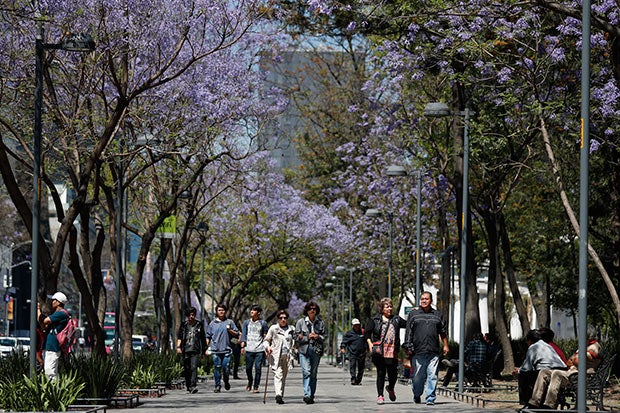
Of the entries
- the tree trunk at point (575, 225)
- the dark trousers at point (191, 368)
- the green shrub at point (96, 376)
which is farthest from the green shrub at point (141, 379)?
the tree trunk at point (575, 225)

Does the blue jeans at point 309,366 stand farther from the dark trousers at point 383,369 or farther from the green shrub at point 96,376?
the green shrub at point 96,376

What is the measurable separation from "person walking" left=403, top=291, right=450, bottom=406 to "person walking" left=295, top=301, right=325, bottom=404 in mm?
1766

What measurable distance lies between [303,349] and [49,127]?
26.6ft

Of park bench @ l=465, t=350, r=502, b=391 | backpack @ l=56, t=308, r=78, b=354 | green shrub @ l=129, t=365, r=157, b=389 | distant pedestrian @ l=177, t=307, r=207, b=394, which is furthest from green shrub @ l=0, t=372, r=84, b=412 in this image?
park bench @ l=465, t=350, r=502, b=391

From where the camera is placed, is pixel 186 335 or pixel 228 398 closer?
pixel 228 398

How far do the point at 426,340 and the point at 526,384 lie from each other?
10.3ft

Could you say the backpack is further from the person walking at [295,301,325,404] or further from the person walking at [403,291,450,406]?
the person walking at [403,291,450,406]

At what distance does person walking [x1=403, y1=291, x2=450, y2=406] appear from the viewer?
22.2 metres

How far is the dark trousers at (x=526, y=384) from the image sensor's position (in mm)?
19141

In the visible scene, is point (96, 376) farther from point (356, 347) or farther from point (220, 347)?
point (356, 347)

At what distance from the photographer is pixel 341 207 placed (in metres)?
58.5

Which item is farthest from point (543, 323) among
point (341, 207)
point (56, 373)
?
point (56, 373)

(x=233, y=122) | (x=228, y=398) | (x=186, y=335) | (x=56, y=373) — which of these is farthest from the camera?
(x=233, y=122)

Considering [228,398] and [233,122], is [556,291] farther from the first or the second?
[228,398]
